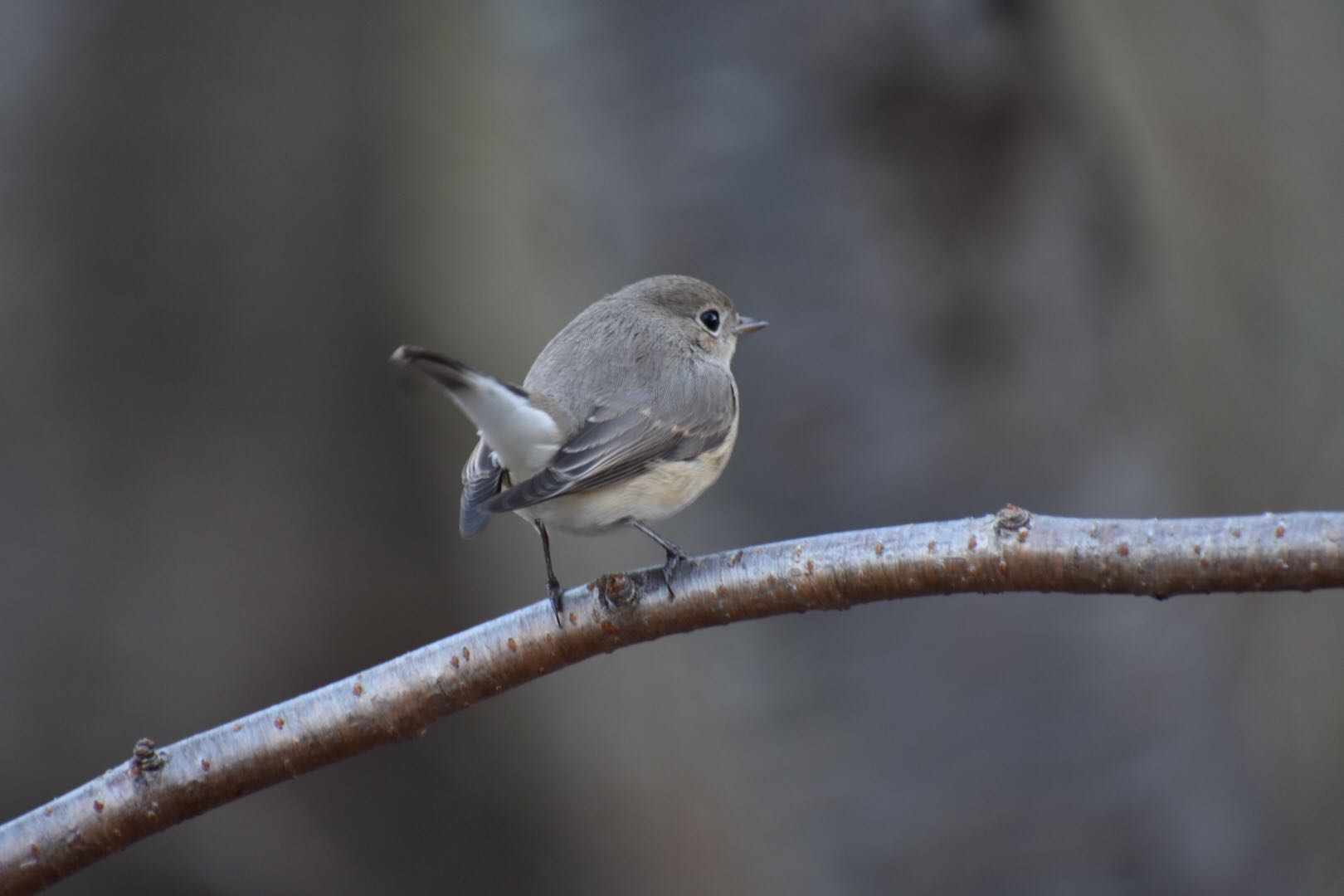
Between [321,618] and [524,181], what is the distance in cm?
223

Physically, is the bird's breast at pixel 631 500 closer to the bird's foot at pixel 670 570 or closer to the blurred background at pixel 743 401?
the bird's foot at pixel 670 570

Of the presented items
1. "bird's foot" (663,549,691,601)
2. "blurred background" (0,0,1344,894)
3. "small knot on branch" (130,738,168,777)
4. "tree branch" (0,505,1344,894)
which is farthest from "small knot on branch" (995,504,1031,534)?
"blurred background" (0,0,1344,894)

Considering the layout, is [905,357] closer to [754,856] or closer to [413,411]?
[754,856]

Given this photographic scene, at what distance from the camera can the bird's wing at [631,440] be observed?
2740 millimetres

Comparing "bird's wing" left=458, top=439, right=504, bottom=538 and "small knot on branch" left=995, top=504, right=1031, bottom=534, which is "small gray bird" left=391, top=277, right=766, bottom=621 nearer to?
"bird's wing" left=458, top=439, right=504, bottom=538

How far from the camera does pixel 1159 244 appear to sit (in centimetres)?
477

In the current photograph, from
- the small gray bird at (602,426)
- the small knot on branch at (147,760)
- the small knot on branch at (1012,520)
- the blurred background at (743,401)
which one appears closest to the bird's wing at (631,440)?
the small gray bird at (602,426)

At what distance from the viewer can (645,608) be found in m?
2.46

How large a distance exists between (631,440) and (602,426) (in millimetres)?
75

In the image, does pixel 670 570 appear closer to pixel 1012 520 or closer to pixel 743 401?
pixel 1012 520

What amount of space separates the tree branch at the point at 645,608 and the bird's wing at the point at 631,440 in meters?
0.31

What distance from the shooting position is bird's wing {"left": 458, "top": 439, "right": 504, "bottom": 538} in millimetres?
2674

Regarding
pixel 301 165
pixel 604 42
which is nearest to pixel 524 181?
pixel 301 165

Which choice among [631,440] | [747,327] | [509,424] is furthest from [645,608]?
[747,327]
